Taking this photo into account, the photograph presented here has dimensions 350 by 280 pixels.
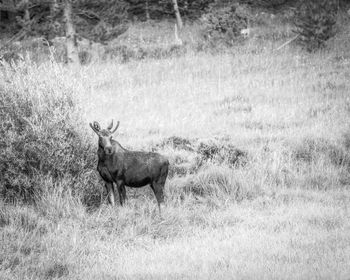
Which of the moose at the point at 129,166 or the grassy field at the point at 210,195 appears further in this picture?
the moose at the point at 129,166

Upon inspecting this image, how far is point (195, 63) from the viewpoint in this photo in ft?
60.5

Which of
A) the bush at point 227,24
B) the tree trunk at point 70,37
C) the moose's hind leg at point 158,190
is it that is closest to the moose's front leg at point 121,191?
the moose's hind leg at point 158,190

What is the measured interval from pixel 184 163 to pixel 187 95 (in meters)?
5.12

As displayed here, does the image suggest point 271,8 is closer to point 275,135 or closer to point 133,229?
point 275,135

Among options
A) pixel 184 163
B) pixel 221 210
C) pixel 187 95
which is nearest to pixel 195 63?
pixel 187 95

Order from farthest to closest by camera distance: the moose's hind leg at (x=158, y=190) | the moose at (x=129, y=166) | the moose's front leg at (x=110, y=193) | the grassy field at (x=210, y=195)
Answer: the moose's front leg at (x=110, y=193), the moose's hind leg at (x=158, y=190), the moose at (x=129, y=166), the grassy field at (x=210, y=195)

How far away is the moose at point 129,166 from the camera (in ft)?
25.5

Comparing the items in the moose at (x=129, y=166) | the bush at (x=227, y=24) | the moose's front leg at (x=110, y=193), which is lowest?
the bush at (x=227, y=24)

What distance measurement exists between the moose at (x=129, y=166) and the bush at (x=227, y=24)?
13.7m

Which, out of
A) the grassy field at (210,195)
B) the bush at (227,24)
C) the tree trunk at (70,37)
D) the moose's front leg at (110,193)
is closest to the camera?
the grassy field at (210,195)

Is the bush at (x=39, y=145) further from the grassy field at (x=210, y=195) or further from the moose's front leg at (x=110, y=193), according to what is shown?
the moose's front leg at (x=110, y=193)

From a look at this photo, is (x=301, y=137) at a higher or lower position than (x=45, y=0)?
lower

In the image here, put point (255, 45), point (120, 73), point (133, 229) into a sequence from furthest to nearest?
point (255, 45)
point (120, 73)
point (133, 229)

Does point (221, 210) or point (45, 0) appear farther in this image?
point (45, 0)
